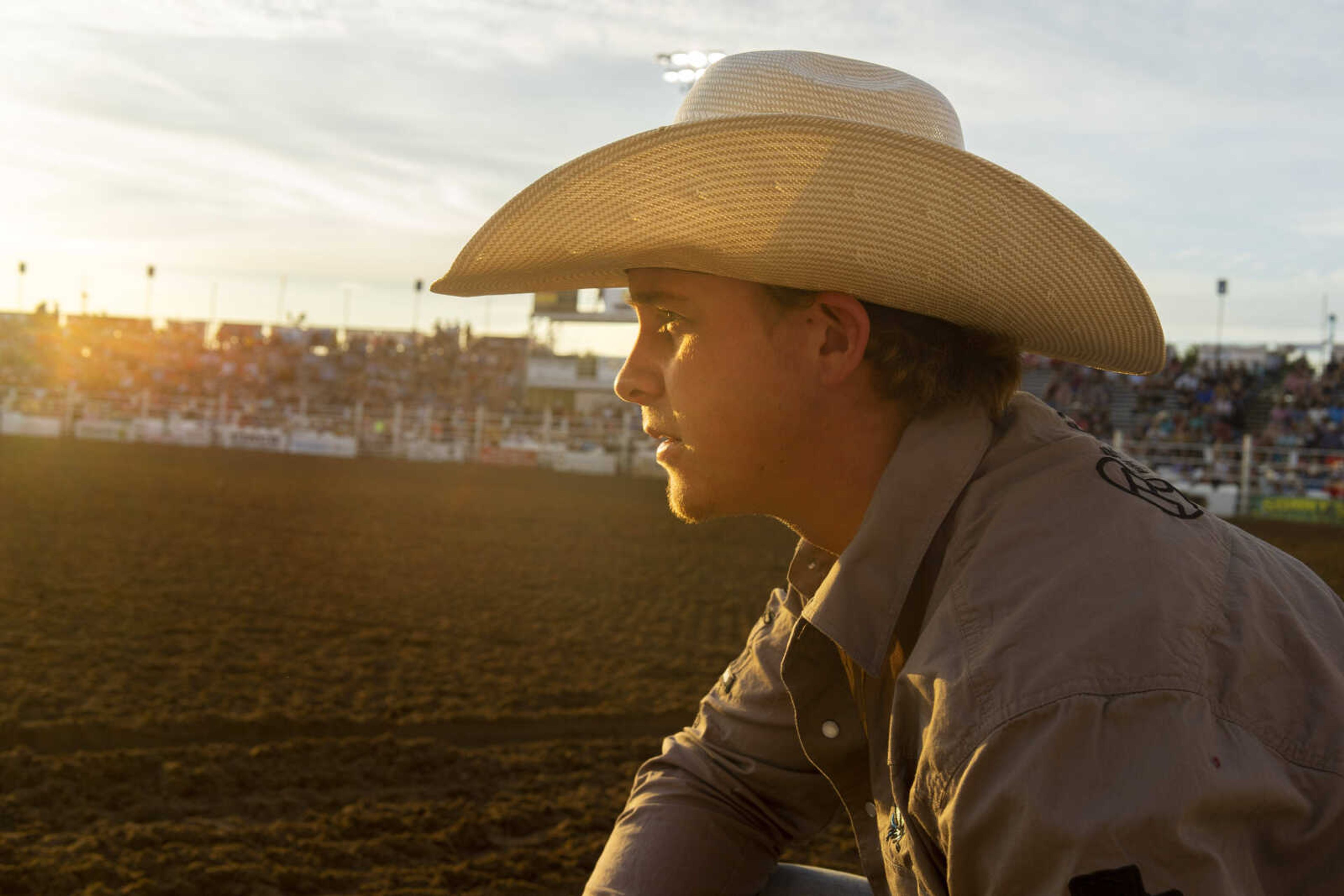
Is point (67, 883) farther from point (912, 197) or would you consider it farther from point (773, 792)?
point (912, 197)

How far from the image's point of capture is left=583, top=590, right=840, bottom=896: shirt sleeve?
5.31 feet

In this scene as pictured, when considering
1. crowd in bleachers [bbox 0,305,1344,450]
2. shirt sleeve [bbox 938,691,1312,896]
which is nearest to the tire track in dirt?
shirt sleeve [bbox 938,691,1312,896]

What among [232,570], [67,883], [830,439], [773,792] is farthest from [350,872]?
[232,570]

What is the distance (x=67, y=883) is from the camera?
9.09 ft

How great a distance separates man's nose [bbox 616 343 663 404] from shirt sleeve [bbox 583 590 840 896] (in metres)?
0.44

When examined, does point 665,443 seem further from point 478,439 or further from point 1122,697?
point 478,439

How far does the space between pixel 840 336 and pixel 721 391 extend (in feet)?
0.62

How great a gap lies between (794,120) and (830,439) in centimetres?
42

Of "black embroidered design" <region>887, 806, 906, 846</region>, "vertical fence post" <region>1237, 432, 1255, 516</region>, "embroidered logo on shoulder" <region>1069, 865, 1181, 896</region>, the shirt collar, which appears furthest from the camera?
"vertical fence post" <region>1237, 432, 1255, 516</region>

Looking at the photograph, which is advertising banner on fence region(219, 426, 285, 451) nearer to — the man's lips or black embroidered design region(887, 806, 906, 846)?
the man's lips

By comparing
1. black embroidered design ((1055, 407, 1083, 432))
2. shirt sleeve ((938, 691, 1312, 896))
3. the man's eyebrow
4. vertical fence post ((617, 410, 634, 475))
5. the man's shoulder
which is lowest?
vertical fence post ((617, 410, 634, 475))

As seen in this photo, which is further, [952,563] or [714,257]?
[714,257]

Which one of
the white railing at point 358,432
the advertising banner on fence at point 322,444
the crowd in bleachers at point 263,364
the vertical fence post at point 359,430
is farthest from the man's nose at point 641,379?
the crowd in bleachers at point 263,364

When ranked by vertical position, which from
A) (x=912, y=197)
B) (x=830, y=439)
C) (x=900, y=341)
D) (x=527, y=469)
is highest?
(x=912, y=197)
